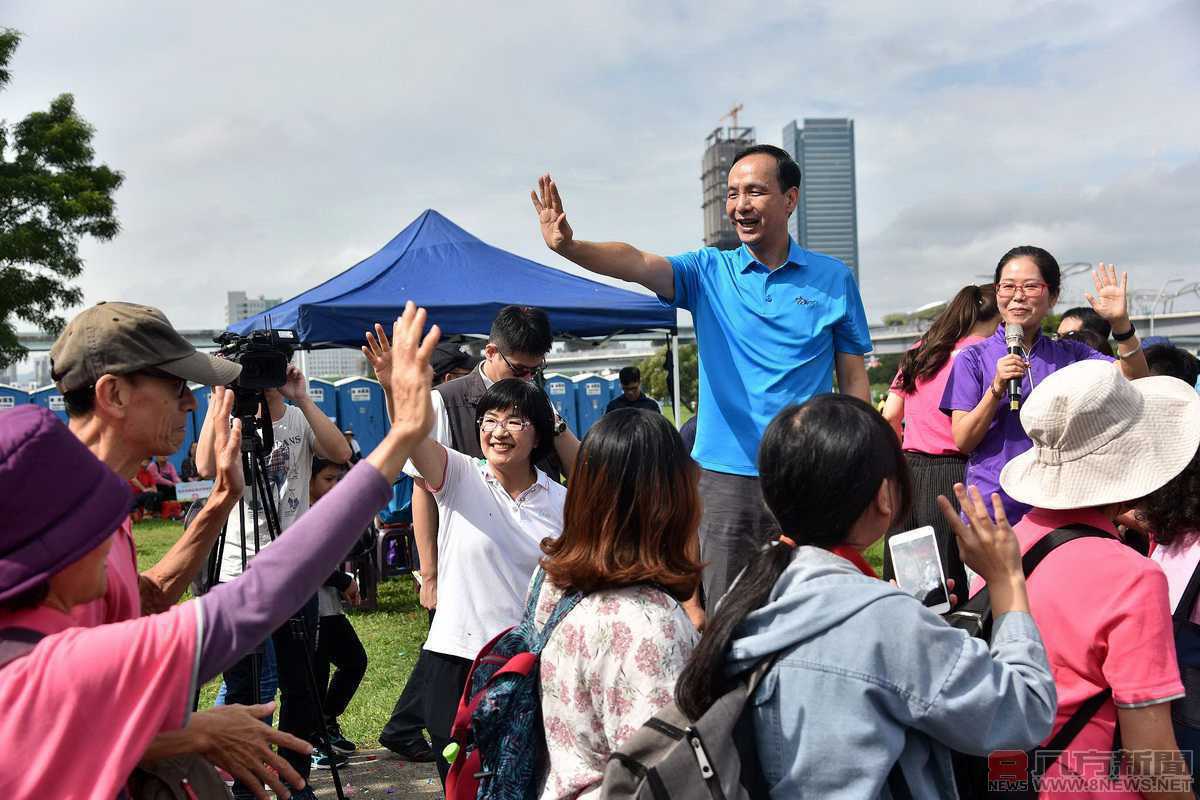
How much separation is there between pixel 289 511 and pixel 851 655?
391 cm

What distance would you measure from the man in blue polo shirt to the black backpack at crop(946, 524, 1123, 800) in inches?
47.5

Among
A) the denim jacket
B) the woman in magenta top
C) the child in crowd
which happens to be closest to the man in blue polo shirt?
the denim jacket

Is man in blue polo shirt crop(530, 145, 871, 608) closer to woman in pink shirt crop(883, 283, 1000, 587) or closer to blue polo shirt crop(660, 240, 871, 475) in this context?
blue polo shirt crop(660, 240, 871, 475)

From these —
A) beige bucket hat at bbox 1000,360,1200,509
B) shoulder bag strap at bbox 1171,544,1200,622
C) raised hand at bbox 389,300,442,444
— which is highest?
raised hand at bbox 389,300,442,444

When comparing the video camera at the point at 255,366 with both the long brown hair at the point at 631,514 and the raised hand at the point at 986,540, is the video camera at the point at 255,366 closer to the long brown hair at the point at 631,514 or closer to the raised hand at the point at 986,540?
the long brown hair at the point at 631,514

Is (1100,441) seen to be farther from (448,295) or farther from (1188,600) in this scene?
(448,295)

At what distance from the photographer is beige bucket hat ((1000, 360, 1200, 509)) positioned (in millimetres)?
1985

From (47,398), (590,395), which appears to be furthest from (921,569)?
(590,395)

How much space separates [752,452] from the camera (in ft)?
10.5

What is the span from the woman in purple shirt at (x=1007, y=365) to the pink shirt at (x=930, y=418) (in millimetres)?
431

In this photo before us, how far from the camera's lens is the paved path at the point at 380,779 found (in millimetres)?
4289

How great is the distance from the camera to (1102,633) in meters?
1.81

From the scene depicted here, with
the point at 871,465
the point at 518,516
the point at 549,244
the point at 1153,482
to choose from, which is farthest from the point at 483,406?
the point at 1153,482

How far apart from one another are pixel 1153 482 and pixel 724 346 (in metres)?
1.64
